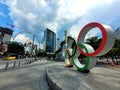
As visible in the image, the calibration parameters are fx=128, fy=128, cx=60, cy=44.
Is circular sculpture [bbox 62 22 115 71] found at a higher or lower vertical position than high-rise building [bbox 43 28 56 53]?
lower

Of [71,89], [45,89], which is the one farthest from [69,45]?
[71,89]

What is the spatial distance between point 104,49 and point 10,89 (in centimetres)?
728

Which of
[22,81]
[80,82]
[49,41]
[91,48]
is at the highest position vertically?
[49,41]

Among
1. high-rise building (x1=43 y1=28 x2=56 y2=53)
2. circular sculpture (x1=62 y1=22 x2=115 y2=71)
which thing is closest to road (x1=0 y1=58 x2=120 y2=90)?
circular sculpture (x1=62 y1=22 x2=115 y2=71)

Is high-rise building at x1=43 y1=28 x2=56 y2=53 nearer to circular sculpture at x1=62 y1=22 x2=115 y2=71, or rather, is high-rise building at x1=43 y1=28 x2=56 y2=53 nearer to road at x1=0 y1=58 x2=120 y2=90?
circular sculpture at x1=62 y1=22 x2=115 y2=71

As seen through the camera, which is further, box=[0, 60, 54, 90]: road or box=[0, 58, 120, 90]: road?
box=[0, 60, 54, 90]: road

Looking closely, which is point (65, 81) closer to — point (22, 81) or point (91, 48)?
point (22, 81)

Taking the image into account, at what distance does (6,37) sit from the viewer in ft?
297

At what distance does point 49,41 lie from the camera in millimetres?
129000

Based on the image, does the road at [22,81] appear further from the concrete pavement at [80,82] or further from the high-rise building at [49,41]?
the high-rise building at [49,41]

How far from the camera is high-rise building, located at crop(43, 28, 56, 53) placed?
413 ft

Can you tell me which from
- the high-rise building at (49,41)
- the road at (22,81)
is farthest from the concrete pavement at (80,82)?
the high-rise building at (49,41)

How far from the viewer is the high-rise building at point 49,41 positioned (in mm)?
126000

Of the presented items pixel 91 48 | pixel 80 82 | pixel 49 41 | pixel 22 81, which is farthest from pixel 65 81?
pixel 49 41
